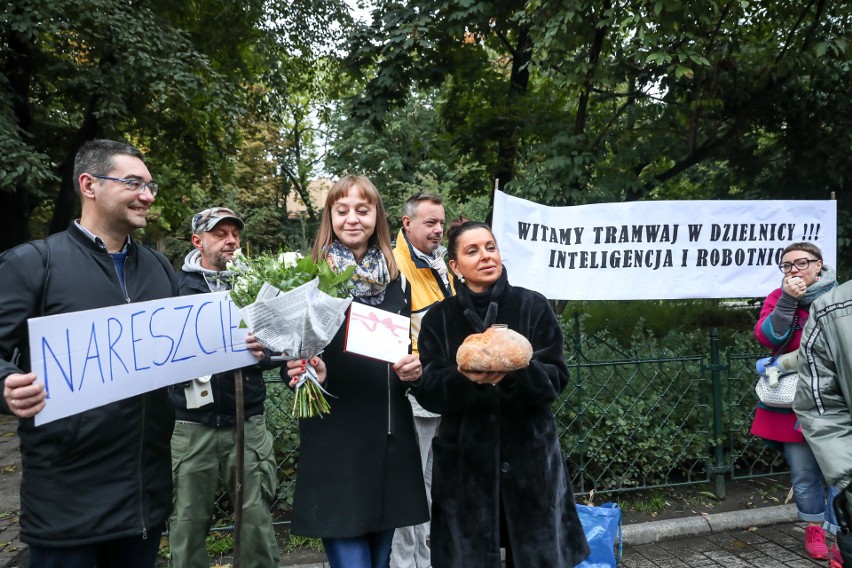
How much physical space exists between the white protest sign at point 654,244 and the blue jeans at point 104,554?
303 centimetres

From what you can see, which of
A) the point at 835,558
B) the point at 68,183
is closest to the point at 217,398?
the point at 835,558

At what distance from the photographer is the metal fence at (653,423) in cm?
498

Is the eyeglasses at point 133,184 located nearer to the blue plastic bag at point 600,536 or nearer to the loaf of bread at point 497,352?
the loaf of bread at point 497,352

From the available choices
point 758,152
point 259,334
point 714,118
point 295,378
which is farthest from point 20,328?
point 758,152

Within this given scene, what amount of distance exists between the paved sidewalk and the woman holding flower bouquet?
1.95m

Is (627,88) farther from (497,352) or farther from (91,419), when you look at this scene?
(91,419)

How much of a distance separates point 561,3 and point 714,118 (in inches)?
107

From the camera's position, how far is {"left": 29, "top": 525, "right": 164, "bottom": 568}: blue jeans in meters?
2.28

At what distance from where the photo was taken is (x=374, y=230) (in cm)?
277

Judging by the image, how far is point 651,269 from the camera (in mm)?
5012

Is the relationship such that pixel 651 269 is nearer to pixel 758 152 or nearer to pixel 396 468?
pixel 396 468

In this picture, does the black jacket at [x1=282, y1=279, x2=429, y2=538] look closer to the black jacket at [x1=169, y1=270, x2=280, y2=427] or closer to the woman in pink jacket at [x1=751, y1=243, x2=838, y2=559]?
the black jacket at [x1=169, y1=270, x2=280, y2=427]

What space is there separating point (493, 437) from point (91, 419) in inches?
59.5

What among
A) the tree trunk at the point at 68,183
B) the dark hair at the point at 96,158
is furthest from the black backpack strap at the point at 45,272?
the tree trunk at the point at 68,183
